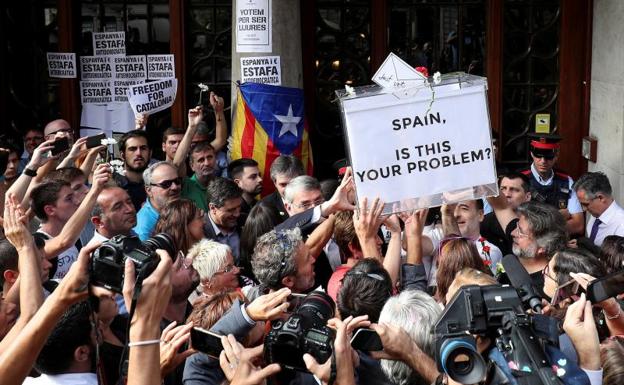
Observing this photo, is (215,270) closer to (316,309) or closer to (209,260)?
(209,260)

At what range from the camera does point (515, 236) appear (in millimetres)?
6719

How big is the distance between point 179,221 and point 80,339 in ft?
8.28

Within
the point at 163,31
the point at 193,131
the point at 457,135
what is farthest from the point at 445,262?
the point at 163,31

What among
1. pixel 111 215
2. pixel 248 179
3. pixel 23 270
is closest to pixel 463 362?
pixel 23 270

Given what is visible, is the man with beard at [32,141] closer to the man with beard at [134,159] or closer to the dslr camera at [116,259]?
the man with beard at [134,159]

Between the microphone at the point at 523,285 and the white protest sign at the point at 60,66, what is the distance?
769 centimetres

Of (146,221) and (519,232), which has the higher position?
(519,232)

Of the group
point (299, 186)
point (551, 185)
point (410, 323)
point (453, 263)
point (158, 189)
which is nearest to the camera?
point (410, 323)

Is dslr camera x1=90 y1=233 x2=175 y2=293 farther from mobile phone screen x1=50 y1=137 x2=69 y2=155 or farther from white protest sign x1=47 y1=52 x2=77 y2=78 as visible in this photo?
white protest sign x1=47 y1=52 x2=77 y2=78

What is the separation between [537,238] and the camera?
658 cm

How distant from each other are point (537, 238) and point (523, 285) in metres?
2.67

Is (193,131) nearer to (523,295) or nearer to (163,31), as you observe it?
(163,31)

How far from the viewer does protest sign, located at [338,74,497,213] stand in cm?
599

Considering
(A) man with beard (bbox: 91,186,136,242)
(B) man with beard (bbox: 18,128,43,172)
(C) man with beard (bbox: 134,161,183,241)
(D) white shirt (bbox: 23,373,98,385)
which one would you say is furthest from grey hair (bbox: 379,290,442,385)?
(B) man with beard (bbox: 18,128,43,172)
